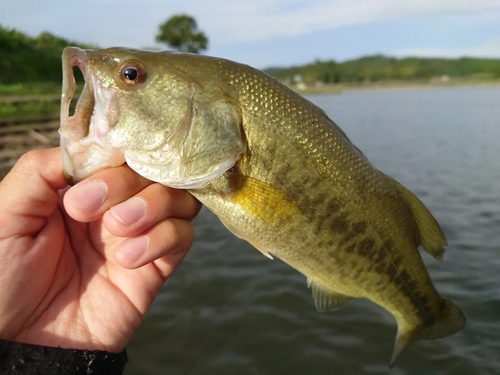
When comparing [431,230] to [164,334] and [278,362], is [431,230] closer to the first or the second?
[278,362]

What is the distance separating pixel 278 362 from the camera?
4.53 m

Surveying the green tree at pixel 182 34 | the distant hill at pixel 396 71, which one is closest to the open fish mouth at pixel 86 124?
the green tree at pixel 182 34

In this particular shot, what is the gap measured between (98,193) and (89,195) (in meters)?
0.04

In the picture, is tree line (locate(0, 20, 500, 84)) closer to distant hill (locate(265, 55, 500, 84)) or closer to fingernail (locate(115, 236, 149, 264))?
distant hill (locate(265, 55, 500, 84))

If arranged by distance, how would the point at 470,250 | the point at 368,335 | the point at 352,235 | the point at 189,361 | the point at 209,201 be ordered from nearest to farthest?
1. the point at 209,201
2. the point at 352,235
3. the point at 189,361
4. the point at 368,335
5. the point at 470,250

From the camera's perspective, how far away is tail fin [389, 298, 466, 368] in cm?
291

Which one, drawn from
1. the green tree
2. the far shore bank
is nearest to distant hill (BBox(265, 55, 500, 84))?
the far shore bank

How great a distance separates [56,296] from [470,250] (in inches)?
265

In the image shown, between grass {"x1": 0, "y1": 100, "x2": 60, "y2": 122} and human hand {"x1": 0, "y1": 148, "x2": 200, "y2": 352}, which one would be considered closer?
human hand {"x1": 0, "y1": 148, "x2": 200, "y2": 352}

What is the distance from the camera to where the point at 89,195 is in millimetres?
1842

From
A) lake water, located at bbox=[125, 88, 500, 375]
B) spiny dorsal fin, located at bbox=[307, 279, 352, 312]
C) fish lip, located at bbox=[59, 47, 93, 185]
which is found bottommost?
lake water, located at bbox=[125, 88, 500, 375]

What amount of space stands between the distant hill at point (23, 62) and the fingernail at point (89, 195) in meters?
21.5

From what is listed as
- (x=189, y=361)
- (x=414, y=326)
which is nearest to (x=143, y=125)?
(x=414, y=326)

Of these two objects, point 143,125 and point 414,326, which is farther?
point 414,326
